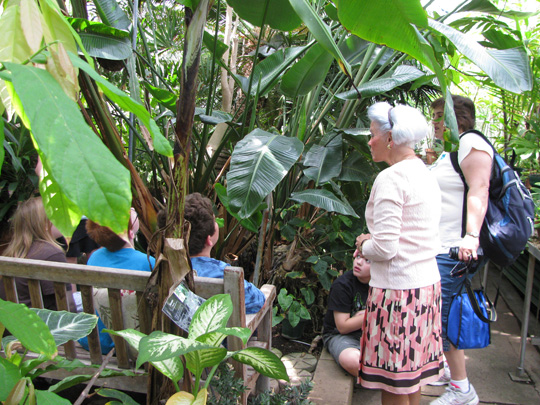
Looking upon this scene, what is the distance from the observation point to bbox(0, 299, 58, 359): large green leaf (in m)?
0.71

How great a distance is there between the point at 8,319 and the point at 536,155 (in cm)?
534

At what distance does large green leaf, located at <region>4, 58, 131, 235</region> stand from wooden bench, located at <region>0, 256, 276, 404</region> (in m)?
1.03

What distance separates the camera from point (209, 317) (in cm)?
117

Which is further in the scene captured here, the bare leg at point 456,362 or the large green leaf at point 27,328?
the bare leg at point 456,362

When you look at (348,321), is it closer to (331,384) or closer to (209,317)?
(331,384)

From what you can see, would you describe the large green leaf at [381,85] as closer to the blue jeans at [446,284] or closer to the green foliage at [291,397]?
the blue jeans at [446,284]

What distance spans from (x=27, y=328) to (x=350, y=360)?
2.12 metres

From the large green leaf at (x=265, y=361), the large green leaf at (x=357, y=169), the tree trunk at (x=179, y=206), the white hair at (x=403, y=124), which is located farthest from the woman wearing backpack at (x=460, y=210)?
the tree trunk at (x=179, y=206)

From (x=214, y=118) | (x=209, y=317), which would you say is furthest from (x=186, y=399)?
(x=214, y=118)

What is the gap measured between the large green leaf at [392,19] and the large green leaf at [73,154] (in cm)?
72

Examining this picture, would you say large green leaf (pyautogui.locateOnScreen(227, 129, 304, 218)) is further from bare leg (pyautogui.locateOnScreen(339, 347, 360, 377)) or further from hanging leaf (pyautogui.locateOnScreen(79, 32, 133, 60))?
bare leg (pyautogui.locateOnScreen(339, 347, 360, 377))

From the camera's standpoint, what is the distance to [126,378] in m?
1.70

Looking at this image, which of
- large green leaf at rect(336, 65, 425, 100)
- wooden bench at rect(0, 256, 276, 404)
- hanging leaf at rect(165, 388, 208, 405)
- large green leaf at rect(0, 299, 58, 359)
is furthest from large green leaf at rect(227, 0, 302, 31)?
large green leaf at rect(0, 299, 58, 359)

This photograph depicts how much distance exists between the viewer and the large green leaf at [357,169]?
301 centimetres
